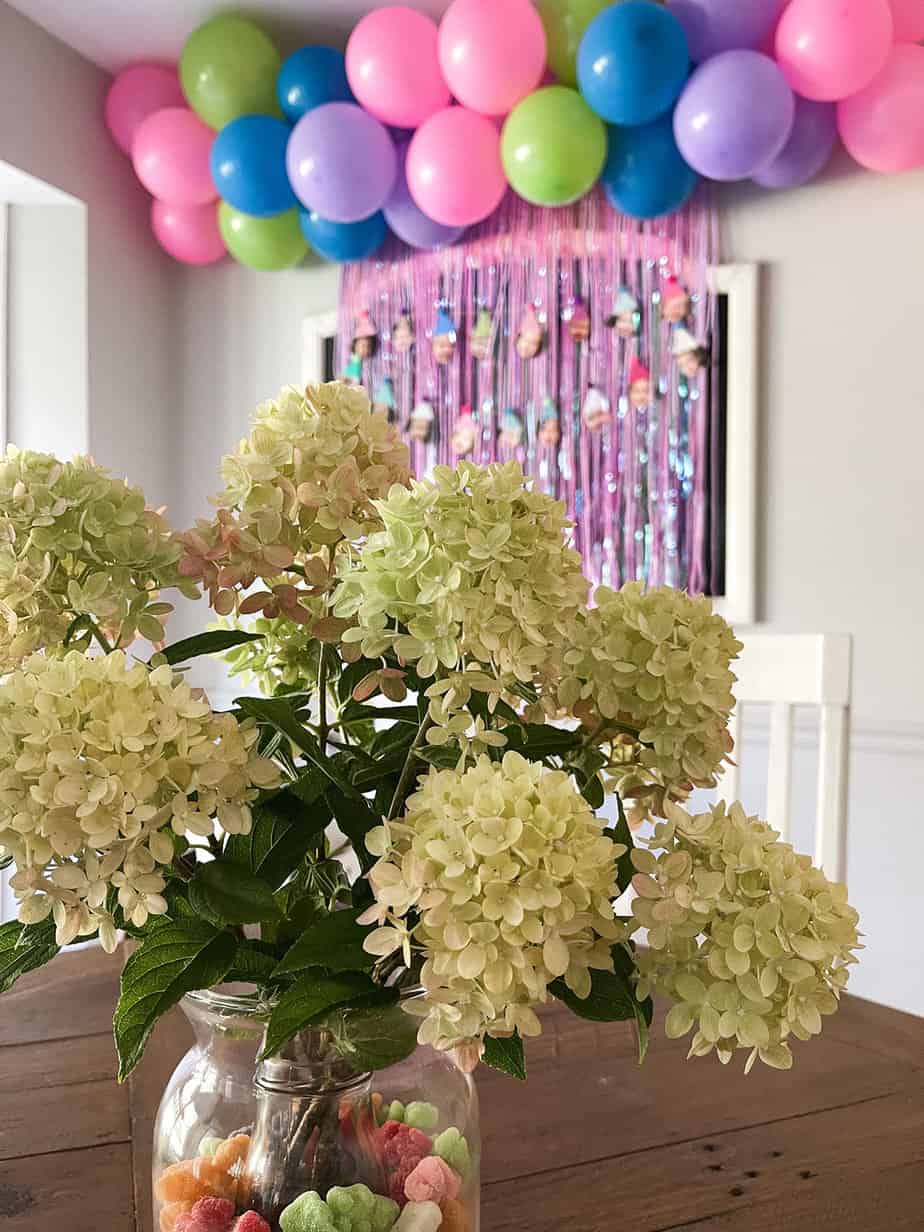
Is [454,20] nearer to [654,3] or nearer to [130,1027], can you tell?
[654,3]

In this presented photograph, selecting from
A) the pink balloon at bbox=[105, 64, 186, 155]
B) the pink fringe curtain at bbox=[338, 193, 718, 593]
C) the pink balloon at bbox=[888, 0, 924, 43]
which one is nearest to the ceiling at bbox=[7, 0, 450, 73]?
the pink balloon at bbox=[105, 64, 186, 155]

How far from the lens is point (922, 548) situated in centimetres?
242

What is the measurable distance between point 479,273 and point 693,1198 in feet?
8.12

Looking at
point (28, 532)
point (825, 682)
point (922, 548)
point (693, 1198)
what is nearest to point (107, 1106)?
point (693, 1198)

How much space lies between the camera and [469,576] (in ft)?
1.56

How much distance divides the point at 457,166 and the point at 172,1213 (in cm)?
226

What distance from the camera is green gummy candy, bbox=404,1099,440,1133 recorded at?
61 centimetres

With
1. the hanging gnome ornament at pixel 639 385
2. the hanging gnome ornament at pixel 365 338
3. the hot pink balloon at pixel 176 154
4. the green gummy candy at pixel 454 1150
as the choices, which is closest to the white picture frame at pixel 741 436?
the hanging gnome ornament at pixel 639 385

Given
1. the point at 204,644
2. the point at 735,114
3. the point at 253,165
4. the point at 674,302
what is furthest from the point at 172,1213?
the point at 253,165

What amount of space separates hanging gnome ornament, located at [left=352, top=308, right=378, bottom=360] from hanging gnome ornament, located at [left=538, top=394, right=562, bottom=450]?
54cm

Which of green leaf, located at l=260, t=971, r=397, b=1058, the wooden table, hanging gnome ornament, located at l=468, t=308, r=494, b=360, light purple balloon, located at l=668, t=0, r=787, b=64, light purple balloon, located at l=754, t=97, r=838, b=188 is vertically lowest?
the wooden table

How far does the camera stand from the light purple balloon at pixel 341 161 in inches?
100.0

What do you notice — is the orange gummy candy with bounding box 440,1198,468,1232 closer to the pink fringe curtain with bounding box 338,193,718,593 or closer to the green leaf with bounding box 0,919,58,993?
the green leaf with bounding box 0,919,58,993

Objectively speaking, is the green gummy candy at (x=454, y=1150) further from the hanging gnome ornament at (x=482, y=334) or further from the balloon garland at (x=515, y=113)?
the hanging gnome ornament at (x=482, y=334)
